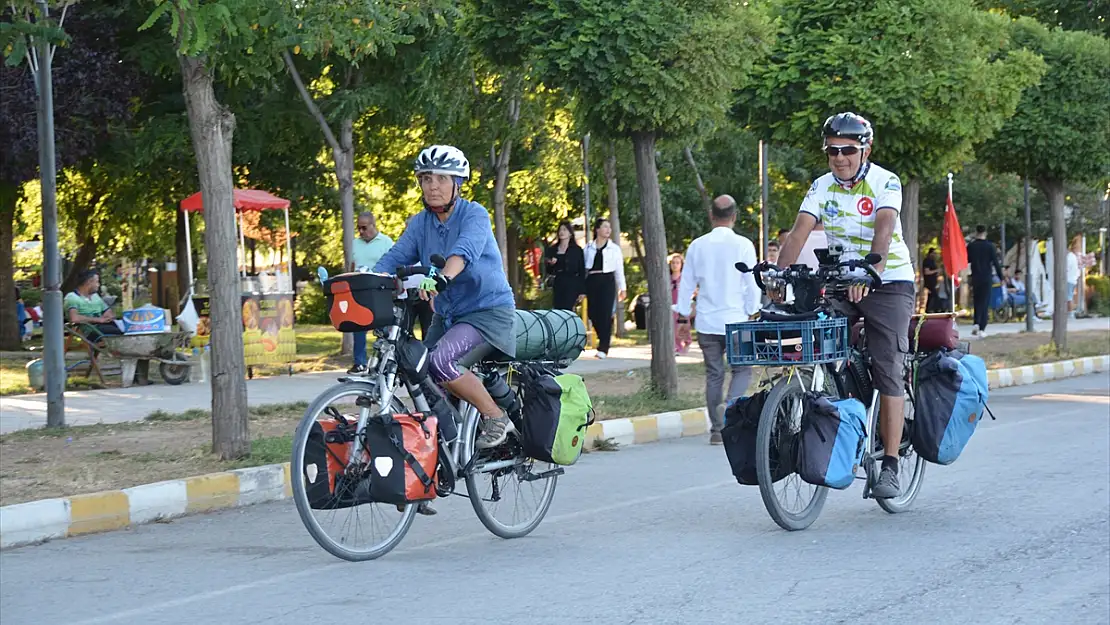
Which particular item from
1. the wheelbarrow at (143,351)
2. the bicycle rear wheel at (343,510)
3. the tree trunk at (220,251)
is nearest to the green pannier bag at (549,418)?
the bicycle rear wheel at (343,510)

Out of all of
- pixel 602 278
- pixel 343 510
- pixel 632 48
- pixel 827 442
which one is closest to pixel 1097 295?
pixel 602 278

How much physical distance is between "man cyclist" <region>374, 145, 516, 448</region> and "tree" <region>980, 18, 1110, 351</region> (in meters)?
14.9

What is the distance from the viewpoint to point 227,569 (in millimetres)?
6984

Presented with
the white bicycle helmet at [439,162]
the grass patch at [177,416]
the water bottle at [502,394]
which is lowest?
the grass patch at [177,416]

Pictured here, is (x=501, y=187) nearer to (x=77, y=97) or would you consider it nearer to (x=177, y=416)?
(x=77, y=97)

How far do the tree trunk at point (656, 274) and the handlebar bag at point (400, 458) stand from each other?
300 inches

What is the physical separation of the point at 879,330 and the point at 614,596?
2.32 m

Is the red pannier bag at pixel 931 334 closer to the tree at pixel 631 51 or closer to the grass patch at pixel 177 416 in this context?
the tree at pixel 631 51

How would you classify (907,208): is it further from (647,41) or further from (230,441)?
(230,441)

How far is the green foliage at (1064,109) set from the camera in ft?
67.1

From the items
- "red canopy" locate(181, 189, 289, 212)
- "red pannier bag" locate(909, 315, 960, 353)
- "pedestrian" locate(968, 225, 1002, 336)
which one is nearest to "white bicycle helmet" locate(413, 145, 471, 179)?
"red pannier bag" locate(909, 315, 960, 353)

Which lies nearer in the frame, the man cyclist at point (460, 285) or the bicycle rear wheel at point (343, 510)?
the bicycle rear wheel at point (343, 510)

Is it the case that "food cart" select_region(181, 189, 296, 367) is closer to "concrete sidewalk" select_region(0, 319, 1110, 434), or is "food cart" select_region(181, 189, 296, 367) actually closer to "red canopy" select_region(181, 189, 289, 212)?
"red canopy" select_region(181, 189, 289, 212)

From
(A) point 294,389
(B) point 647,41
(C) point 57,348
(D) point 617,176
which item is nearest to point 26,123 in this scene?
(A) point 294,389
